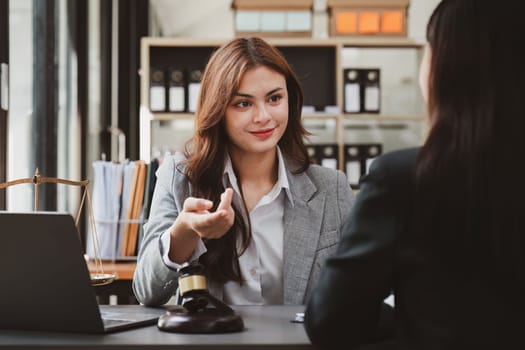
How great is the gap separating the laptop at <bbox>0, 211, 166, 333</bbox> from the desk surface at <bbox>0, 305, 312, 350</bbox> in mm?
20

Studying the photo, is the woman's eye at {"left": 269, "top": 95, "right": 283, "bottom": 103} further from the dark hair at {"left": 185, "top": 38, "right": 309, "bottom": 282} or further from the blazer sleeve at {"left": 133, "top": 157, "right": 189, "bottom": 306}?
the blazer sleeve at {"left": 133, "top": 157, "right": 189, "bottom": 306}

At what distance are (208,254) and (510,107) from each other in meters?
0.94

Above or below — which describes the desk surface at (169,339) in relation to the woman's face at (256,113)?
below

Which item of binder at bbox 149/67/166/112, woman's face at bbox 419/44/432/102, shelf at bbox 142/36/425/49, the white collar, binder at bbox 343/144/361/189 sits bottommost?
the white collar

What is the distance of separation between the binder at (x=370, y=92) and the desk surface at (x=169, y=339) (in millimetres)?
3233

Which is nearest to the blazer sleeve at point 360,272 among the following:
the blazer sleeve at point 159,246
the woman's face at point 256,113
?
the blazer sleeve at point 159,246

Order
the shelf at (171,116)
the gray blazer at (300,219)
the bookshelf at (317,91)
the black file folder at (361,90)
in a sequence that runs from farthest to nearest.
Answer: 1. the black file folder at (361,90)
2. the bookshelf at (317,91)
3. the shelf at (171,116)
4. the gray blazer at (300,219)

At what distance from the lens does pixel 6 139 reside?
101 inches

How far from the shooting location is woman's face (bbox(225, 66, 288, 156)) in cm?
188

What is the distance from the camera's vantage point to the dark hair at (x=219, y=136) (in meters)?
1.82

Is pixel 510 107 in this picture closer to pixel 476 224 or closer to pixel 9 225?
pixel 476 224

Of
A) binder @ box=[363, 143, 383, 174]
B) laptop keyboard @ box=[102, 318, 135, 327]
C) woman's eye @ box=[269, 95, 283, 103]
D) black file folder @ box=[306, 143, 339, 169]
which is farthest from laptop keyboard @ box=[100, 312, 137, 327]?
binder @ box=[363, 143, 383, 174]

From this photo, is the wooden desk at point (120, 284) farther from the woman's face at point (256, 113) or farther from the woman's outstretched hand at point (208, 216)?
the woman's outstretched hand at point (208, 216)

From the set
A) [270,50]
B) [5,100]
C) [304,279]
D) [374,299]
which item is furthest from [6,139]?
[374,299]
